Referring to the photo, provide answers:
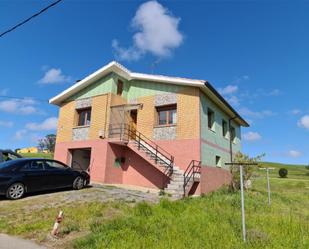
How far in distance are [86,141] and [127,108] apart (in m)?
3.52

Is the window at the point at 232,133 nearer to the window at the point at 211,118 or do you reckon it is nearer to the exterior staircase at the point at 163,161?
the window at the point at 211,118

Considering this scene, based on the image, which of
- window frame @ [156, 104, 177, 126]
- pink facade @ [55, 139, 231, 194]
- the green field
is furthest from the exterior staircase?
the green field

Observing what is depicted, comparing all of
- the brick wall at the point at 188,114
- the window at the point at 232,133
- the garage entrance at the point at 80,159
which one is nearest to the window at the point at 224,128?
the window at the point at 232,133

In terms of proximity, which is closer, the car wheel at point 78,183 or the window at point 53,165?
the window at point 53,165

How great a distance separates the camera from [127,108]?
1753 centimetres

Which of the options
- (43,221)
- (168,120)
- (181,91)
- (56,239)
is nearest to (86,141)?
(168,120)

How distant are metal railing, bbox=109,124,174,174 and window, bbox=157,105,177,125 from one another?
1509 mm

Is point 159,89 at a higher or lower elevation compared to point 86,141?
higher

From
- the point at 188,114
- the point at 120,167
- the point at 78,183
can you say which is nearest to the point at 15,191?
the point at 78,183

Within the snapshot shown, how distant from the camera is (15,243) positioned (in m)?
5.79

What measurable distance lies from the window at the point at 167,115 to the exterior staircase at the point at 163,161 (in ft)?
4.97

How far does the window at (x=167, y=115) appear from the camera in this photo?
1636 centimetres

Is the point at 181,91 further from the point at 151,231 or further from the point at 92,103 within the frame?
the point at 151,231

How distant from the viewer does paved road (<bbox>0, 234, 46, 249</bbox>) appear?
18.2 feet
